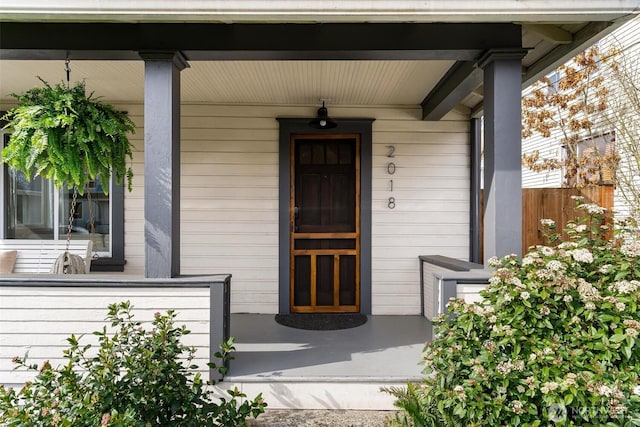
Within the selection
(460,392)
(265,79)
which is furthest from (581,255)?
(265,79)

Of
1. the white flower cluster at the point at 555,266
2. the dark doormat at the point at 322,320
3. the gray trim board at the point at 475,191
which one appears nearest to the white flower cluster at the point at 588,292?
the white flower cluster at the point at 555,266

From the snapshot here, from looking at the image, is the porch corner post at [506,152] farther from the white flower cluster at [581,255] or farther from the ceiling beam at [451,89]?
the white flower cluster at [581,255]

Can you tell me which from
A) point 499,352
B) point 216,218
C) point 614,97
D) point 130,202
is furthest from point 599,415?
point 614,97

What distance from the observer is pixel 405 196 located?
4496 millimetres

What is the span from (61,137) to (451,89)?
308 centimetres

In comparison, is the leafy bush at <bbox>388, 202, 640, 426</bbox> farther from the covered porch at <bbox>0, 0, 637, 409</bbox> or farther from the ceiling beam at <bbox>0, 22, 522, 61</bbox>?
the ceiling beam at <bbox>0, 22, 522, 61</bbox>

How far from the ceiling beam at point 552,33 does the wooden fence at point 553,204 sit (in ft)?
5.84

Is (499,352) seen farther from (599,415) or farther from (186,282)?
(186,282)

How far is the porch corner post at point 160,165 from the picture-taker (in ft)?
8.43

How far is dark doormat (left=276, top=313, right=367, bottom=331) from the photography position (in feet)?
12.8

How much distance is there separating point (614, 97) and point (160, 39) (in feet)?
19.4

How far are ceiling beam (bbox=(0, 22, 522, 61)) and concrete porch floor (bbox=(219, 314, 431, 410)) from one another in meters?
2.27

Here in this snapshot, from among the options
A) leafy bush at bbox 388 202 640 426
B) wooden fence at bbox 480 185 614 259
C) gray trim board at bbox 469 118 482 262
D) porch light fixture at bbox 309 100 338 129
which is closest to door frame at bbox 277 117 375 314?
porch light fixture at bbox 309 100 338 129

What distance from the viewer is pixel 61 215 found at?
172 inches
